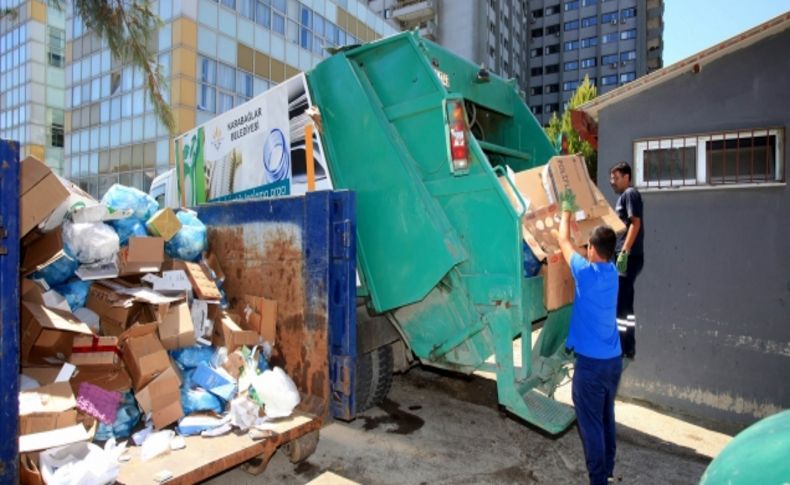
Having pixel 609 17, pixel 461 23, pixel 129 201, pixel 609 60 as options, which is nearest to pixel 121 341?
pixel 129 201

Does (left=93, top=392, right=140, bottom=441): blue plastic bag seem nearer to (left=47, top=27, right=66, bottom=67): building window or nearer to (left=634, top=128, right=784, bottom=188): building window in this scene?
(left=634, top=128, right=784, bottom=188): building window

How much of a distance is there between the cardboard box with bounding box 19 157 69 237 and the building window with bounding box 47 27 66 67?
104 ft

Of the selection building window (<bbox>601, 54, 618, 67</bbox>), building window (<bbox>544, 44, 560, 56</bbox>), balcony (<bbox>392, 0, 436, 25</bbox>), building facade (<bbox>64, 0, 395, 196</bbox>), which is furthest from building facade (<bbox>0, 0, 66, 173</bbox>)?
building window (<bbox>601, 54, 618, 67</bbox>)

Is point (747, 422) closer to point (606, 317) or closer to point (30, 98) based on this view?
point (606, 317)

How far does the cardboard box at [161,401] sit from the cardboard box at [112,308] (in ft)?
1.53

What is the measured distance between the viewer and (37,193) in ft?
7.98

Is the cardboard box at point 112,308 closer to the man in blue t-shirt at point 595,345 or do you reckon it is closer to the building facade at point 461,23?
the man in blue t-shirt at point 595,345

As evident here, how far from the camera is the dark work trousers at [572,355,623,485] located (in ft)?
9.32

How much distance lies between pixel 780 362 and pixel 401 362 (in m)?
3.13

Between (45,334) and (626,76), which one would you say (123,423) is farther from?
(626,76)

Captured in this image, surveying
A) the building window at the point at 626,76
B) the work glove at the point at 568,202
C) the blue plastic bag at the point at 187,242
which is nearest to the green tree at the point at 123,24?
the blue plastic bag at the point at 187,242

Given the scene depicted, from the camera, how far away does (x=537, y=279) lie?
2.99m

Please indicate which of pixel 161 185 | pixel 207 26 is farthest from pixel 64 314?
pixel 207 26

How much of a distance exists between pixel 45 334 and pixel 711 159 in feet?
16.8
